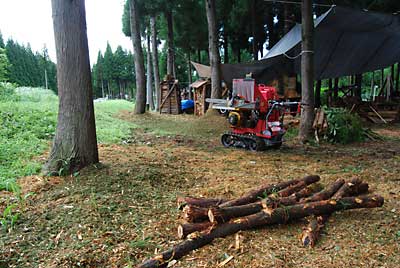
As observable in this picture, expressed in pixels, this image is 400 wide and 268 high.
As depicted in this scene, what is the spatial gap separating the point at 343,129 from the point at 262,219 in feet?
16.7

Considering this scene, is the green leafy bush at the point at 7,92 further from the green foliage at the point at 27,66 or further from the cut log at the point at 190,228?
the green foliage at the point at 27,66

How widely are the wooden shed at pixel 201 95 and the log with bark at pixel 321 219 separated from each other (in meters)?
10.8

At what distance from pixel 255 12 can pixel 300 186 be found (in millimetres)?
14268

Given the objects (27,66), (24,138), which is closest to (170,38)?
(24,138)

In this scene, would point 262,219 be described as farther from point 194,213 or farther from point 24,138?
point 24,138

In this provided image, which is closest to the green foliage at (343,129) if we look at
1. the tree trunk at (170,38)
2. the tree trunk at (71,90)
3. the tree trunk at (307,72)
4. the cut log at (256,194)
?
the tree trunk at (307,72)

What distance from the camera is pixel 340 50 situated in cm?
1012

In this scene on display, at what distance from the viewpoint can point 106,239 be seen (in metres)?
2.54

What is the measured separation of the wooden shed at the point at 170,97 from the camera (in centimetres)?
1498

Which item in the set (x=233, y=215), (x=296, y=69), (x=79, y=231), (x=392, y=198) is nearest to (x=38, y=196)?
(x=79, y=231)

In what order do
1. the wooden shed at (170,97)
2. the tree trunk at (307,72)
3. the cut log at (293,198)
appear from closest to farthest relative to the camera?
1. the cut log at (293,198)
2. the tree trunk at (307,72)
3. the wooden shed at (170,97)

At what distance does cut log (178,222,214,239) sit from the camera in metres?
2.53

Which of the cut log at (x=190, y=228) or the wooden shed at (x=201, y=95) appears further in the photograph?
the wooden shed at (x=201, y=95)

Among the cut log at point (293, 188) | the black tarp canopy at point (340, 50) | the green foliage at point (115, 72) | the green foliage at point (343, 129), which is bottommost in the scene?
the cut log at point (293, 188)
